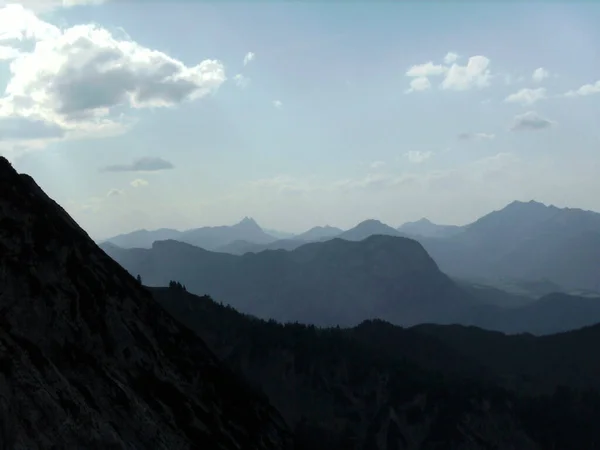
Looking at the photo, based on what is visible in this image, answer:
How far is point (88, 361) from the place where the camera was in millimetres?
74750

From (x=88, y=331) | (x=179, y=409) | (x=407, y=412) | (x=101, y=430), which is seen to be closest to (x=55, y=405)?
(x=101, y=430)

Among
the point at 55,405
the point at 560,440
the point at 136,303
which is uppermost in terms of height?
the point at 136,303

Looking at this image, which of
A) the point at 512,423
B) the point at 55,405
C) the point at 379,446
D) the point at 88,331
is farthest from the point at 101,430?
the point at 512,423

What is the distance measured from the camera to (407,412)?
19225 cm

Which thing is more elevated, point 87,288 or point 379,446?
point 87,288

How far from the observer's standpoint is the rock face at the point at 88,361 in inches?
2344

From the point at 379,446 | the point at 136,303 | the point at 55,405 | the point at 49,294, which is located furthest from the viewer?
the point at 379,446

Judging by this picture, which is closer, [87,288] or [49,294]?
[49,294]

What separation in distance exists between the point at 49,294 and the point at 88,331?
7030 millimetres

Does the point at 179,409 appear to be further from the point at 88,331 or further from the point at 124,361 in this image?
the point at 88,331

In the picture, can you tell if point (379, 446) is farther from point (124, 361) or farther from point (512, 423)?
point (124, 361)

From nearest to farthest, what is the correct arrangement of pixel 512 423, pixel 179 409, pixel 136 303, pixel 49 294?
pixel 49 294 → pixel 179 409 → pixel 136 303 → pixel 512 423

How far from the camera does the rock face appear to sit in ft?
195

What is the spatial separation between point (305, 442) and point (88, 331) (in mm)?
61935
